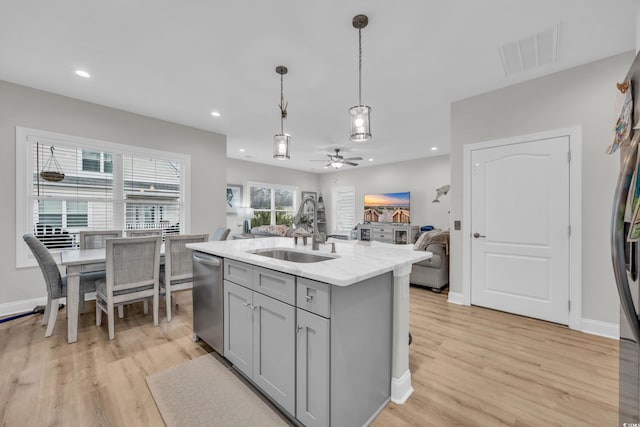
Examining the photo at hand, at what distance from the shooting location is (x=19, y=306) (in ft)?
10.3

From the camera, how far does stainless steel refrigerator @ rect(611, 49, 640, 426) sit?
727 mm

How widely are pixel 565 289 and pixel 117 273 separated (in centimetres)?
452

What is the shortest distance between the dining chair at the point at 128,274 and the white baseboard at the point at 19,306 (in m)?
1.19

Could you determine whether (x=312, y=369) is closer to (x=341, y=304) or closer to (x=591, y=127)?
(x=341, y=304)

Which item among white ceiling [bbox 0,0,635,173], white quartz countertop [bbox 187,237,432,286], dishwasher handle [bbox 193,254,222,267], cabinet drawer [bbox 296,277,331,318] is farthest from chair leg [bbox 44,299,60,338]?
cabinet drawer [bbox 296,277,331,318]

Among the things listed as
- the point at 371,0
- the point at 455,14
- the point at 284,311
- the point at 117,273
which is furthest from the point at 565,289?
the point at 117,273

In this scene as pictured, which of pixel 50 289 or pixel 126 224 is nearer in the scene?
pixel 50 289

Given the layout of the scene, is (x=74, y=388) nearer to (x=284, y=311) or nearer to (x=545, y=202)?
(x=284, y=311)

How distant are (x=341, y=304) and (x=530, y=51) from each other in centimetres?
290

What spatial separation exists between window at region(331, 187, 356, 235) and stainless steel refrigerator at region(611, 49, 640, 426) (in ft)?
25.9

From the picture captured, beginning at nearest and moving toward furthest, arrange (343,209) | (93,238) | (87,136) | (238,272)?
1. (238,272)
2. (93,238)
3. (87,136)
4. (343,209)

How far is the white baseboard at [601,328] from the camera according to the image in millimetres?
2502

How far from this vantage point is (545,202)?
287 centimetres

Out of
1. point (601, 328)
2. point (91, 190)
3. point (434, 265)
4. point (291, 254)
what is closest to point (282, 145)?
point (291, 254)
